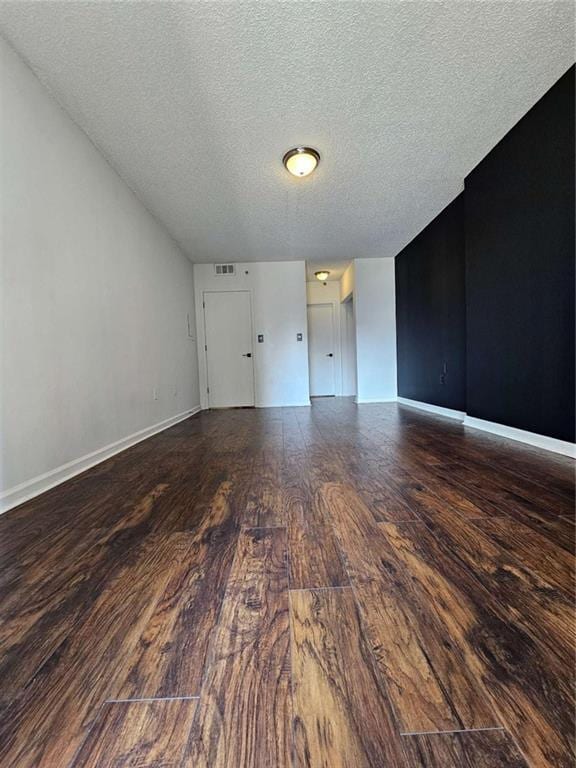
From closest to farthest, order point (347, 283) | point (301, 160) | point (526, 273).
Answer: point (526, 273), point (301, 160), point (347, 283)

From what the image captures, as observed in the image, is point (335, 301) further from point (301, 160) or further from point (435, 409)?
point (301, 160)

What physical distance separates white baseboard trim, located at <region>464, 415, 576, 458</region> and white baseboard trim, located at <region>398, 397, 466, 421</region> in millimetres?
487

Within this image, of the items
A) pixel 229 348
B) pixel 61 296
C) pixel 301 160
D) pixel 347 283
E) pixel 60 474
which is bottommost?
pixel 60 474

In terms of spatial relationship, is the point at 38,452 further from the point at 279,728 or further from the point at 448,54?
the point at 448,54

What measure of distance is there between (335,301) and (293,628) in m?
7.46

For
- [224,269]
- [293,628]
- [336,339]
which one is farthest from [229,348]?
[293,628]

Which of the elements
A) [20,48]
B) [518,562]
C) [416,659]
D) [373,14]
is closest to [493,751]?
[416,659]

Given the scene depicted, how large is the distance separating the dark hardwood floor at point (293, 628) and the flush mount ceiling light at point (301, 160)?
261 cm

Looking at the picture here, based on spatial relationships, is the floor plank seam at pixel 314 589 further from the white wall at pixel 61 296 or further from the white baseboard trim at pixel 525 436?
the white baseboard trim at pixel 525 436

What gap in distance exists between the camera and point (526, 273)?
254cm

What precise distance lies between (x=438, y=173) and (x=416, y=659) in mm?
3756

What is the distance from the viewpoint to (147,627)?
806mm

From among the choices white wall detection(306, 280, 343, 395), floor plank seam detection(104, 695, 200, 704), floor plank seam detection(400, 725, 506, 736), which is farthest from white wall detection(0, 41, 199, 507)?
white wall detection(306, 280, 343, 395)

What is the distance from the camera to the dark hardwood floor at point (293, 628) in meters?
0.55
